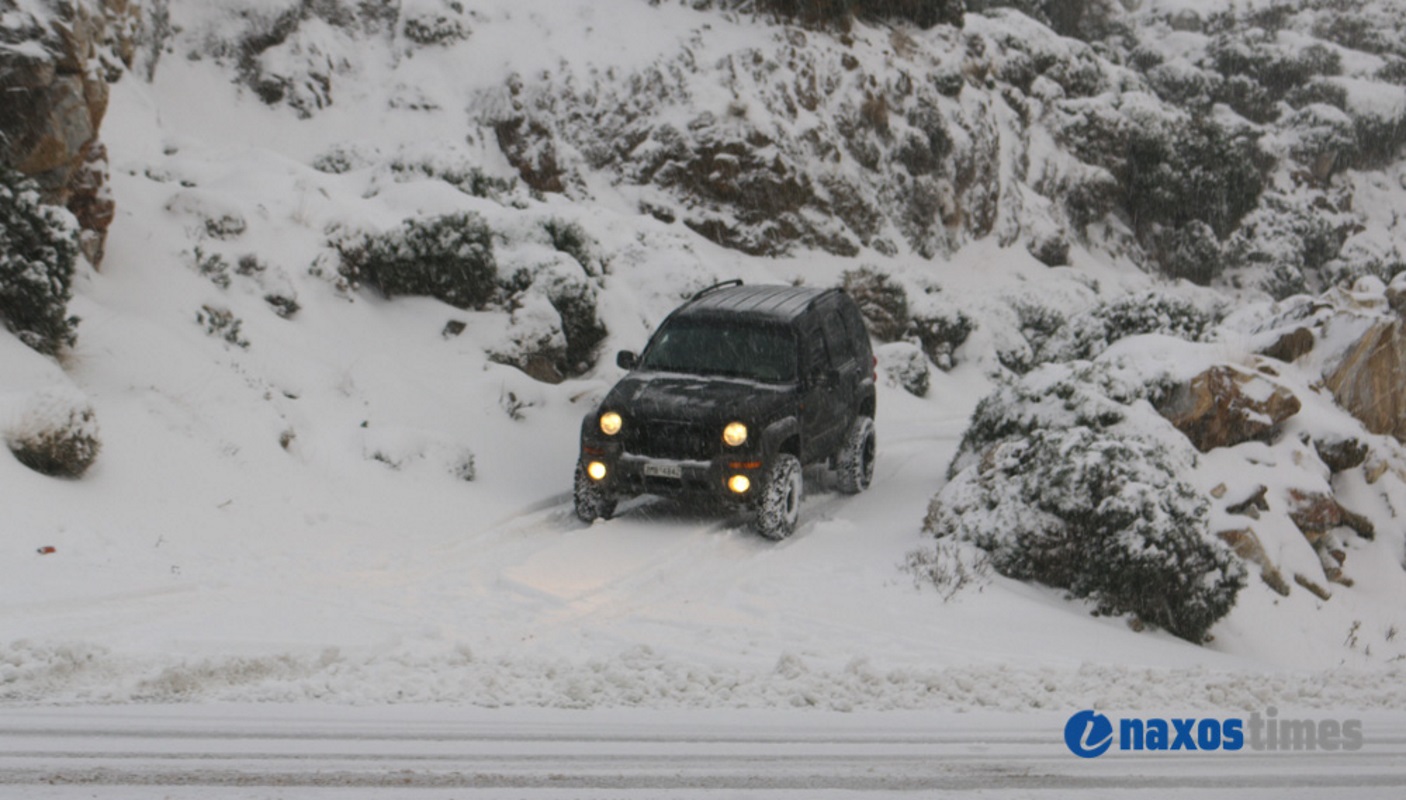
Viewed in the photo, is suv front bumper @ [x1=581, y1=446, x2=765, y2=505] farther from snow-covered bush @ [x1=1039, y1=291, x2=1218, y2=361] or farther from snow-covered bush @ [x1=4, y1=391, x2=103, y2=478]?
snow-covered bush @ [x1=1039, y1=291, x2=1218, y2=361]

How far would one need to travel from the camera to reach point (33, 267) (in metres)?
9.07

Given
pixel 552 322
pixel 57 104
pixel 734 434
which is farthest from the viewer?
pixel 552 322

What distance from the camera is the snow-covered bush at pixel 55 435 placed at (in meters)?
7.90

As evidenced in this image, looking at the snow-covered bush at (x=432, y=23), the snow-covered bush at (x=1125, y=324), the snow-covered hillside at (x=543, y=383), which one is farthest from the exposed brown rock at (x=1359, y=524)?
the snow-covered bush at (x=432, y=23)

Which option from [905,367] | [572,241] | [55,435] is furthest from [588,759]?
[905,367]

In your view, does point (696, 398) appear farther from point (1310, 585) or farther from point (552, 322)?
point (1310, 585)

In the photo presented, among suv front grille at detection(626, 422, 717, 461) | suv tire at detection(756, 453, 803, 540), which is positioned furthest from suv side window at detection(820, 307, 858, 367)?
suv front grille at detection(626, 422, 717, 461)

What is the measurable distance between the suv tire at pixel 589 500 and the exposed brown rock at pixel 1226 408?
18.2 ft

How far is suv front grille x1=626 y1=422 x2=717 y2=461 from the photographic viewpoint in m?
9.37

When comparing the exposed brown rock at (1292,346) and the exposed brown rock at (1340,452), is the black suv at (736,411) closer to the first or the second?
the exposed brown rock at (1340,452)

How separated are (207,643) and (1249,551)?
8.62 meters

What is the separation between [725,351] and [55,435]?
5521 millimetres

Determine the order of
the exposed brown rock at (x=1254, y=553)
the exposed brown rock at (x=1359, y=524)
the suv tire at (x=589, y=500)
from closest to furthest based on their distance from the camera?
the suv tire at (x=589, y=500), the exposed brown rock at (x=1254, y=553), the exposed brown rock at (x=1359, y=524)

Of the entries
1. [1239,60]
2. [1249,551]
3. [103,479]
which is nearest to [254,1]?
[103,479]
